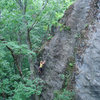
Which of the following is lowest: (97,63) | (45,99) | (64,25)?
(45,99)

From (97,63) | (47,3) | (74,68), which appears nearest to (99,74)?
(97,63)

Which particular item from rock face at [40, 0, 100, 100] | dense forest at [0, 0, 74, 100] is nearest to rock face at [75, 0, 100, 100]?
rock face at [40, 0, 100, 100]

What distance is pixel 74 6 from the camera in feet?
33.0

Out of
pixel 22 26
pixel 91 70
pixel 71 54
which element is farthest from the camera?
pixel 22 26

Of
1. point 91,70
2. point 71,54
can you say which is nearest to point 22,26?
point 71,54

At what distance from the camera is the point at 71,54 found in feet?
28.6

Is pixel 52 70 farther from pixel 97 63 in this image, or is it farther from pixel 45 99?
pixel 97 63

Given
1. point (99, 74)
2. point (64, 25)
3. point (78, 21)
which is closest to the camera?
point (99, 74)

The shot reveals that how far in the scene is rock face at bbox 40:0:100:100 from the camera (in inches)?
251

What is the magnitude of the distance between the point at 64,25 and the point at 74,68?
3699 millimetres

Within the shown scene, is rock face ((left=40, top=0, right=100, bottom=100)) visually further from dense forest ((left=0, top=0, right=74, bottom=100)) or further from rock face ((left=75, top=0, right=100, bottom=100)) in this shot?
dense forest ((left=0, top=0, right=74, bottom=100))

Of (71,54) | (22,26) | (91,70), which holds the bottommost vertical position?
(91,70)

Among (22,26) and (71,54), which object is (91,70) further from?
(22,26)

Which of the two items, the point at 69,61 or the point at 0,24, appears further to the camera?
the point at 0,24
